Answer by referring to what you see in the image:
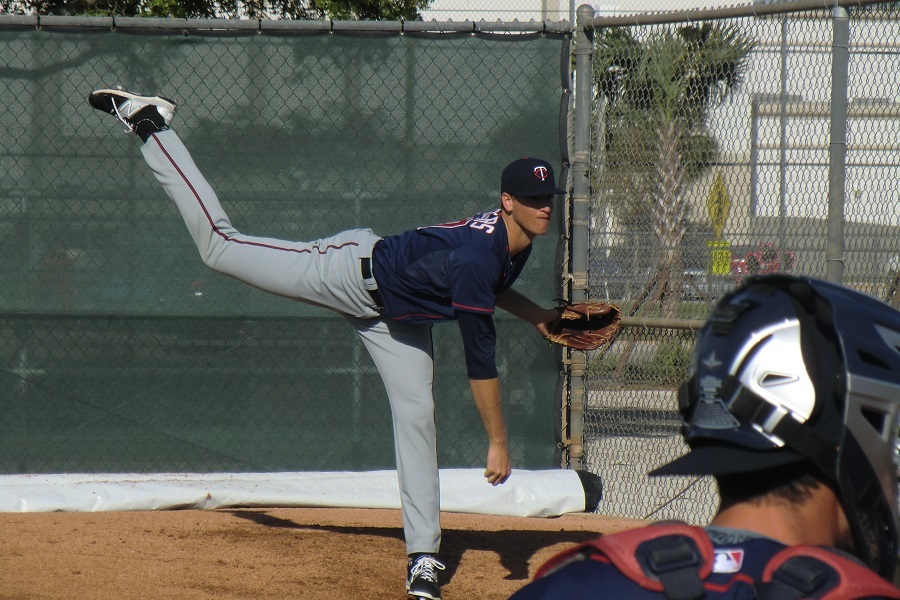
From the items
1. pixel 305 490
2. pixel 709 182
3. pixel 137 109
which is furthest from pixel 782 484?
pixel 305 490

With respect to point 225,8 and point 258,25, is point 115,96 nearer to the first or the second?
point 258,25

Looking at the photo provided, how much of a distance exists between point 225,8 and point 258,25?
456cm

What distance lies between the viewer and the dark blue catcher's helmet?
109 centimetres

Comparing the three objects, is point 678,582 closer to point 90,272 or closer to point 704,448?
point 704,448

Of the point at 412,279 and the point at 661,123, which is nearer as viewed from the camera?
the point at 412,279

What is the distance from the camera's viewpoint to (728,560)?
1014 mm

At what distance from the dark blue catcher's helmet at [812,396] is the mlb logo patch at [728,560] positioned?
0.11 m

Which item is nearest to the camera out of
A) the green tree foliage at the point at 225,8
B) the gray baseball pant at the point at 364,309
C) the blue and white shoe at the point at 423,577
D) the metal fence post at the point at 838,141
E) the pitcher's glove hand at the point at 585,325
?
the blue and white shoe at the point at 423,577

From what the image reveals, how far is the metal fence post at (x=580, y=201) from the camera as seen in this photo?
595 centimetres

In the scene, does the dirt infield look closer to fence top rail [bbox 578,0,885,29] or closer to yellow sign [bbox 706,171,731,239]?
yellow sign [bbox 706,171,731,239]

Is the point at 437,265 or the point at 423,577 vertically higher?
the point at 437,265

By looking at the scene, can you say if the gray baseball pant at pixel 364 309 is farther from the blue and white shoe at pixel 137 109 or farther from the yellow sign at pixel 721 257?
the yellow sign at pixel 721 257

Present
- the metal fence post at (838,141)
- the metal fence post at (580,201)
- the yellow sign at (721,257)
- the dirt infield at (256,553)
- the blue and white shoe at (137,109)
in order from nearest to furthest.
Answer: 1. the dirt infield at (256,553)
2. the metal fence post at (838,141)
3. the blue and white shoe at (137,109)
4. the yellow sign at (721,257)
5. the metal fence post at (580,201)

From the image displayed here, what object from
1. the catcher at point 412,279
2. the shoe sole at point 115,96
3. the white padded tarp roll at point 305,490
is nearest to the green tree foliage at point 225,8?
the shoe sole at point 115,96
